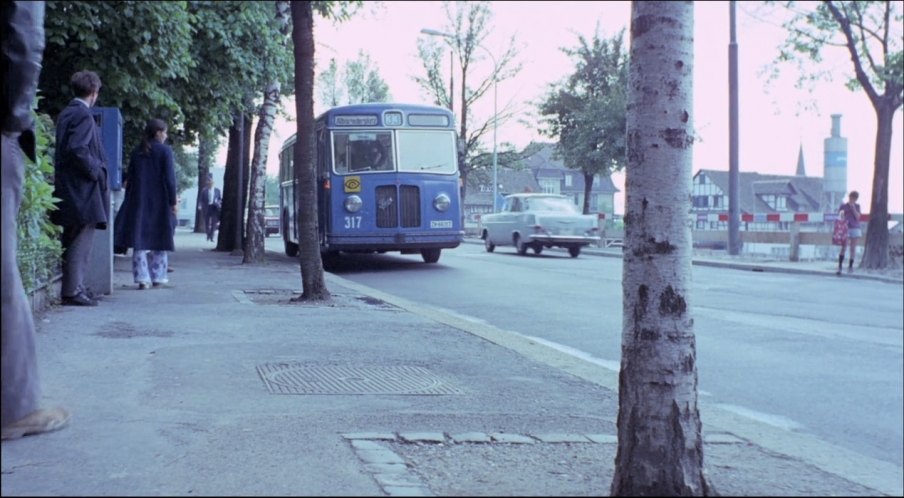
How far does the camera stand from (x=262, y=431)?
4.10 metres

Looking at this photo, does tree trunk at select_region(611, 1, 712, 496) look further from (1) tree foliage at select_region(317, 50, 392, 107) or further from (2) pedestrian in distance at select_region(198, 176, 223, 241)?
(2) pedestrian in distance at select_region(198, 176, 223, 241)

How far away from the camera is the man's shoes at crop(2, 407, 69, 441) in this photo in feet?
4.95

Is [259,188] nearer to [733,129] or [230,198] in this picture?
[230,198]

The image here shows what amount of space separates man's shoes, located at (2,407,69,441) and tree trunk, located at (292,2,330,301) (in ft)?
28.6

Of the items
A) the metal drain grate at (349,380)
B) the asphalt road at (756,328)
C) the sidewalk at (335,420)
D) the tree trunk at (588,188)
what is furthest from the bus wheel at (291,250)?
the tree trunk at (588,188)

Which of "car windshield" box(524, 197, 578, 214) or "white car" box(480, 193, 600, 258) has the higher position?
"car windshield" box(524, 197, 578, 214)

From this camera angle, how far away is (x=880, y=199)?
25016 millimetres

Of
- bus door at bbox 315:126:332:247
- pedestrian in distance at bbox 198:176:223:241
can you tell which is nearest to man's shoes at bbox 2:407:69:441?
bus door at bbox 315:126:332:247

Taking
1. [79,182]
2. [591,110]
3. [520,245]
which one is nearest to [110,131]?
[79,182]

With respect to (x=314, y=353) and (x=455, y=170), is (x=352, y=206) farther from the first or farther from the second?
(x=314, y=353)

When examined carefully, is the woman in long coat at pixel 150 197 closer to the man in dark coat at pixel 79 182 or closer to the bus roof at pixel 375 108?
the man in dark coat at pixel 79 182

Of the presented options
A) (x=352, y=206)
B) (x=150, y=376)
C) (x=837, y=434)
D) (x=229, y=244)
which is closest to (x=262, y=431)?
(x=150, y=376)

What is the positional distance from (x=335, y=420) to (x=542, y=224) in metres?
22.5

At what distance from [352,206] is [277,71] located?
301 cm
